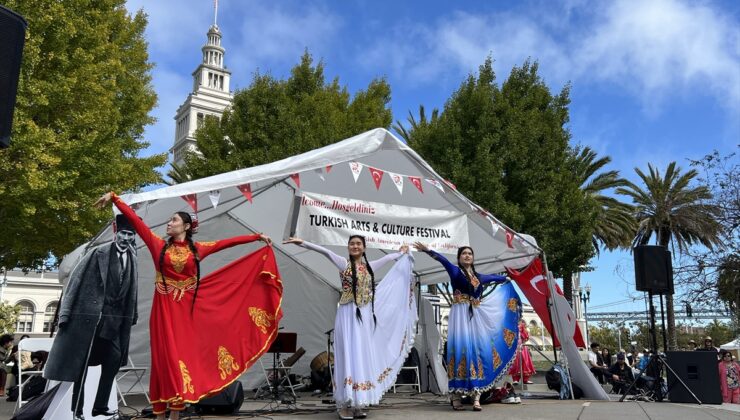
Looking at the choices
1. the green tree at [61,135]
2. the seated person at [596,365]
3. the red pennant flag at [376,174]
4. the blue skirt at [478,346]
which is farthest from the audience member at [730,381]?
the green tree at [61,135]

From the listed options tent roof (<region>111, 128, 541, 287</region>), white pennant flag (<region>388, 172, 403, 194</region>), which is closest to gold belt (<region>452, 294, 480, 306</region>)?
tent roof (<region>111, 128, 541, 287</region>)

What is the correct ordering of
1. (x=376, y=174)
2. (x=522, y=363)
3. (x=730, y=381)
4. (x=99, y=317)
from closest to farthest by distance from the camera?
(x=99, y=317) → (x=376, y=174) → (x=730, y=381) → (x=522, y=363)

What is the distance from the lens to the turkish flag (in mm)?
8484

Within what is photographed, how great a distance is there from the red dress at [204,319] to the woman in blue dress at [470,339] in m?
2.06

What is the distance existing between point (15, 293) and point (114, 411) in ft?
220

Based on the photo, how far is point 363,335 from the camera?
595 cm

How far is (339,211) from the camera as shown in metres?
7.50

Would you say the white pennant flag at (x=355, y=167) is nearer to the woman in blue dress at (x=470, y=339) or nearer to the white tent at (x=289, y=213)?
the white tent at (x=289, y=213)

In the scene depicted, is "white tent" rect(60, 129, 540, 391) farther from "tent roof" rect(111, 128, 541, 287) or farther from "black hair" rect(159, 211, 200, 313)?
"black hair" rect(159, 211, 200, 313)

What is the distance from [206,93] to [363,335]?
278ft

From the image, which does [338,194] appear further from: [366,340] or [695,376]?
[695,376]

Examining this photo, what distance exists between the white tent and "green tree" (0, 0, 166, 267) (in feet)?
12.7

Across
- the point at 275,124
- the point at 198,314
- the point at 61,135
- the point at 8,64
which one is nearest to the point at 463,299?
the point at 198,314

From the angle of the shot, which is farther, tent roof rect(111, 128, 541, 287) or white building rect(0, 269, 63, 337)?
white building rect(0, 269, 63, 337)
